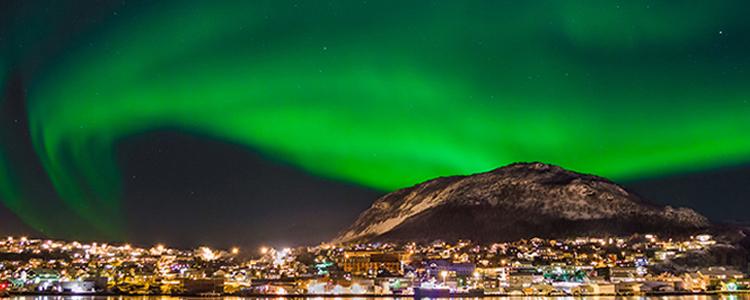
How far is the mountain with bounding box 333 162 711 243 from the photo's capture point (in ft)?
494

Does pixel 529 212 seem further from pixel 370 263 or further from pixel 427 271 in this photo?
pixel 427 271

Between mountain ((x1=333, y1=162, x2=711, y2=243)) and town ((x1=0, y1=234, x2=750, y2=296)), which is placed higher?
mountain ((x1=333, y1=162, x2=711, y2=243))

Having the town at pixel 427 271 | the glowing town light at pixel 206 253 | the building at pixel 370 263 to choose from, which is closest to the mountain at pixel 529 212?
the town at pixel 427 271

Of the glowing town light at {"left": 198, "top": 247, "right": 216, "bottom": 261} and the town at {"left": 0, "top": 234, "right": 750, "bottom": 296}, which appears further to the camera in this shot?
the glowing town light at {"left": 198, "top": 247, "right": 216, "bottom": 261}

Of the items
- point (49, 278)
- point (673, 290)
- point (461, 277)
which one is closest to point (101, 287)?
point (49, 278)

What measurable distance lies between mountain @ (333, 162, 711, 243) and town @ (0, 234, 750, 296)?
10005mm

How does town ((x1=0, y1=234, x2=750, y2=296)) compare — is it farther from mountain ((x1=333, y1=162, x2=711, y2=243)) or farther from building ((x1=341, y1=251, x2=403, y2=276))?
mountain ((x1=333, y1=162, x2=711, y2=243))

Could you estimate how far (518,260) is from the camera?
385 ft

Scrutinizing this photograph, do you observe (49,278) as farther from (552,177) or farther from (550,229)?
(552,177)

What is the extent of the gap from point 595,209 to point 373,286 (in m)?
77.6

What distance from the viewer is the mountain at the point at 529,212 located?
150 m

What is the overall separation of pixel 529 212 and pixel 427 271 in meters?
68.2

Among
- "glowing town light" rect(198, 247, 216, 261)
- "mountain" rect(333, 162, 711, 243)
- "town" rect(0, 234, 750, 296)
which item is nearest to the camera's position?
"town" rect(0, 234, 750, 296)

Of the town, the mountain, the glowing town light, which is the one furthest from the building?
the mountain
